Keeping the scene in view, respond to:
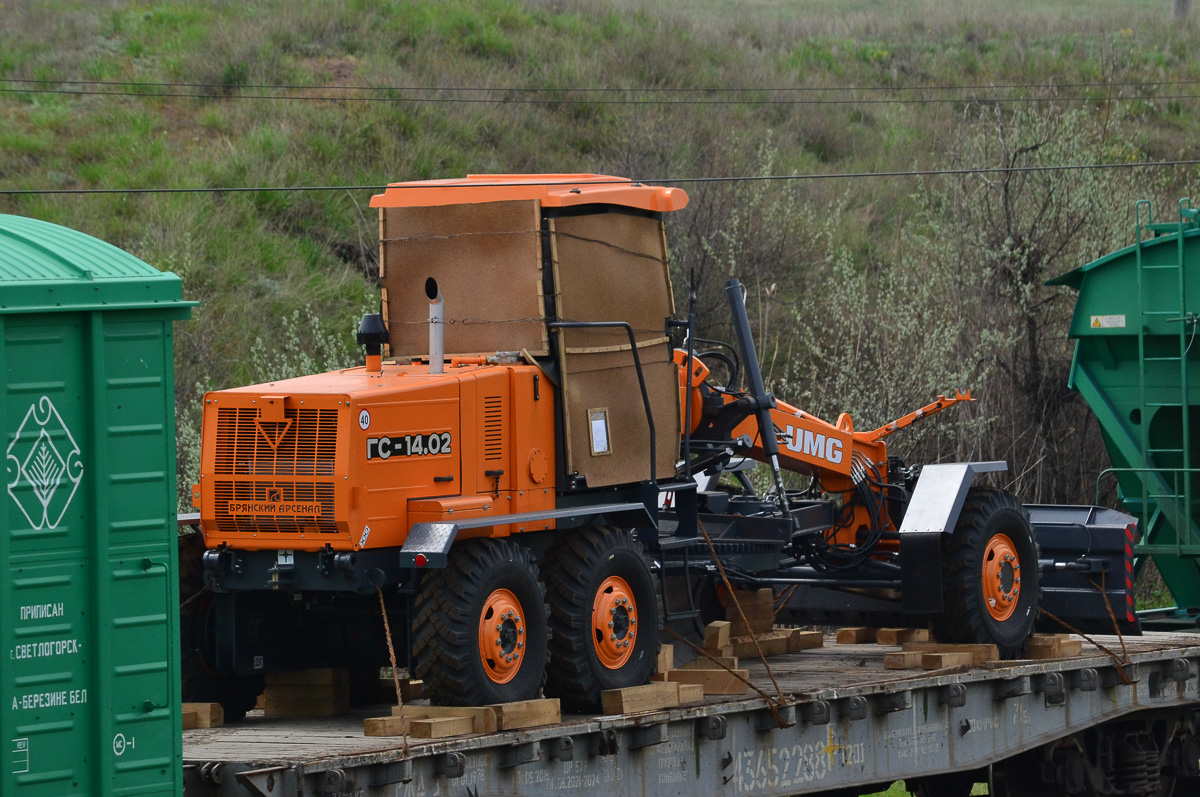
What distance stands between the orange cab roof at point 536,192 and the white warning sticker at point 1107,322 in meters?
6.73

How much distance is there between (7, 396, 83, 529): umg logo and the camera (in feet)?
19.6

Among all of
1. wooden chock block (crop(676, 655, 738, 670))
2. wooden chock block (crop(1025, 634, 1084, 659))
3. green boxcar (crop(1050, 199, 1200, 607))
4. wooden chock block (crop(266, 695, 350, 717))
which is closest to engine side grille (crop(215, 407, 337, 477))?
wooden chock block (crop(266, 695, 350, 717))

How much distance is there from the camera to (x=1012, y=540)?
37.0 feet

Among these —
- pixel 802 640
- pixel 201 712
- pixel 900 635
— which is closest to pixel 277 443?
pixel 201 712

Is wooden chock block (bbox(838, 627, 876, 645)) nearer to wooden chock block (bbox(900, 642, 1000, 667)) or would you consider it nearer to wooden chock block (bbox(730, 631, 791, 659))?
wooden chock block (bbox(730, 631, 791, 659))

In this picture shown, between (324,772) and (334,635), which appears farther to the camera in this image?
(334,635)

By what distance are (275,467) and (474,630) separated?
1282 mm

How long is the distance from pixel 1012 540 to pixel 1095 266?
15.6 ft

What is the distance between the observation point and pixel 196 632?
350 inches

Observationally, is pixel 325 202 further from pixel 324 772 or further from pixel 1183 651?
pixel 324 772

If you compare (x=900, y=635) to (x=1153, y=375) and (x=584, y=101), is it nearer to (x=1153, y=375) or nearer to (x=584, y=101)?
(x=1153, y=375)

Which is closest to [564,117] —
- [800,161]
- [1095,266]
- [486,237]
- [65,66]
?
[800,161]

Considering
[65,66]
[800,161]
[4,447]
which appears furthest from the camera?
[800,161]

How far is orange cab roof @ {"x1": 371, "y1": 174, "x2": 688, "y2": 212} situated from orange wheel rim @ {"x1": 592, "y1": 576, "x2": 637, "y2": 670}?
2.06m
